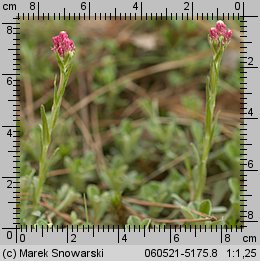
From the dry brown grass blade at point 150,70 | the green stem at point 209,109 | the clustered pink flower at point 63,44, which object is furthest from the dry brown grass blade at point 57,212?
the dry brown grass blade at point 150,70

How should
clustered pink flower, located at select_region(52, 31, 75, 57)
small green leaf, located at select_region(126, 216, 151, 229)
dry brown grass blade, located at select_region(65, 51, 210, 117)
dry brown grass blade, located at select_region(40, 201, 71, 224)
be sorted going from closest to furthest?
clustered pink flower, located at select_region(52, 31, 75, 57)
small green leaf, located at select_region(126, 216, 151, 229)
dry brown grass blade, located at select_region(40, 201, 71, 224)
dry brown grass blade, located at select_region(65, 51, 210, 117)

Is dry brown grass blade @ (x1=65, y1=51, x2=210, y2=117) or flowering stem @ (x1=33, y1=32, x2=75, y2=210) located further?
dry brown grass blade @ (x1=65, y1=51, x2=210, y2=117)

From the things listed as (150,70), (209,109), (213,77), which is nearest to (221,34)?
(213,77)

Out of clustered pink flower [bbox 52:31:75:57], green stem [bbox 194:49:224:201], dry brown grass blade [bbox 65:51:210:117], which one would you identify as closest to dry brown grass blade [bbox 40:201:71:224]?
green stem [bbox 194:49:224:201]

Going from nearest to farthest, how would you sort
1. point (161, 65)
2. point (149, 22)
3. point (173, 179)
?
point (173, 179)
point (161, 65)
point (149, 22)

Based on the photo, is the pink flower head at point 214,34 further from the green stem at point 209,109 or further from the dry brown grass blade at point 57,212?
the dry brown grass blade at point 57,212

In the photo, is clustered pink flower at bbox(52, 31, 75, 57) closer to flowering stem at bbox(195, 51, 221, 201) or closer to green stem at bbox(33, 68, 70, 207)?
green stem at bbox(33, 68, 70, 207)

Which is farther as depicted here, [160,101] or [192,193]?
[160,101]

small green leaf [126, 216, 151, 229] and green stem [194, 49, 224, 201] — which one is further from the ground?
green stem [194, 49, 224, 201]

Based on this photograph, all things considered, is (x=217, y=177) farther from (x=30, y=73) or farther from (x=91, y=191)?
(x=30, y=73)

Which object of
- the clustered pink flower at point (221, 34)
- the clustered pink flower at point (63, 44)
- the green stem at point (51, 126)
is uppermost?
the clustered pink flower at point (221, 34)
